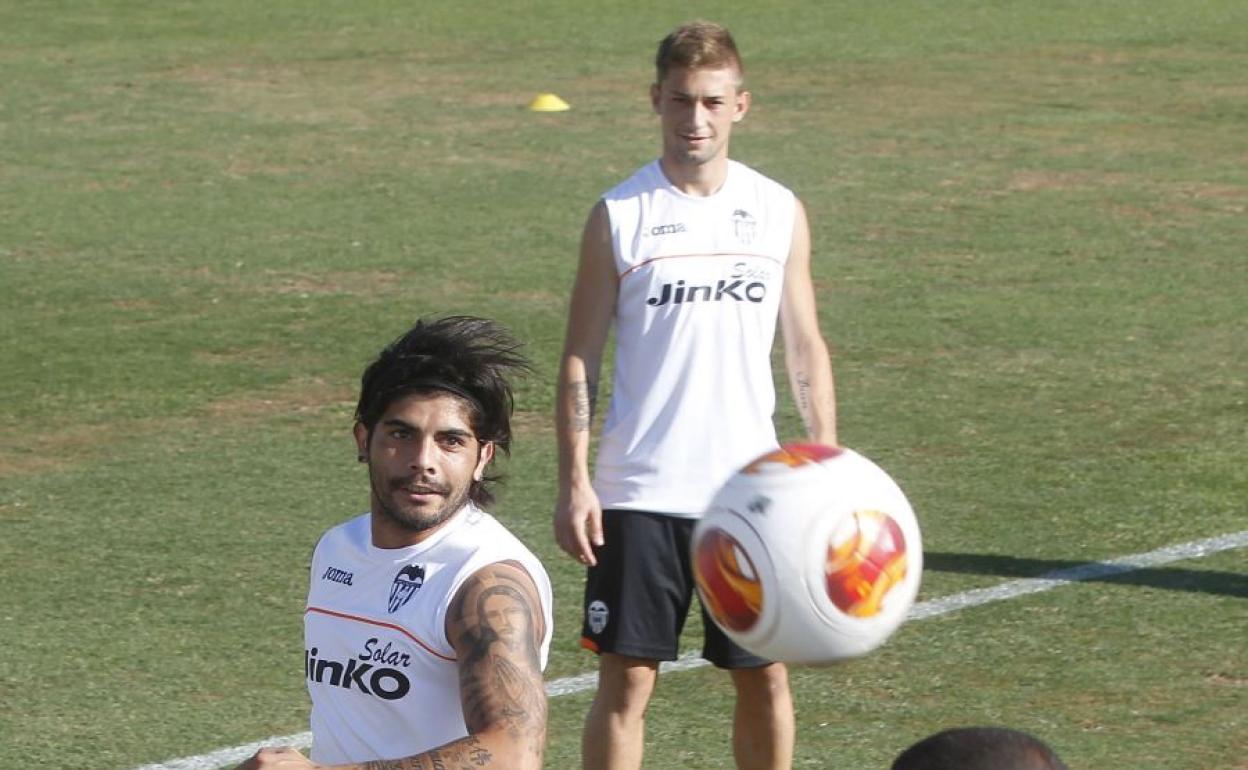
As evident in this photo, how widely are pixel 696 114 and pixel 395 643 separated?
2194 millimetres

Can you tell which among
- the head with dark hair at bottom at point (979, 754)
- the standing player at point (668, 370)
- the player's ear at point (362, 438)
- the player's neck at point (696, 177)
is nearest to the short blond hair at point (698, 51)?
the standing player at point (668, 370)

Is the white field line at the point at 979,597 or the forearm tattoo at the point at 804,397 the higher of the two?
the forearm tattoo at the point at 804,397

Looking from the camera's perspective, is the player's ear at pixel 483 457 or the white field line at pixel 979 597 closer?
the player's ear at pixel 483 457

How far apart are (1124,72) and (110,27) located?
35.8 feet

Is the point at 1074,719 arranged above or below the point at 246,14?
below

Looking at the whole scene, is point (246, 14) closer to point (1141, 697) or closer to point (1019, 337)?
point (1019, 337)

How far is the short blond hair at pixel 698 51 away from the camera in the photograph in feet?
20.4

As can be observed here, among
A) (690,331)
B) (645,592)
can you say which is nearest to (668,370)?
(690,331)

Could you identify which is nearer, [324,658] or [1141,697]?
[324,658]

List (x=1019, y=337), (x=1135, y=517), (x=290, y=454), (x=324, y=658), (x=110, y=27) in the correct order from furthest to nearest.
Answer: (x=110, y=27)
(x=1019, y=337)
(x=290, y=454)
(x=1135, y=517)
(x=324, y=658)

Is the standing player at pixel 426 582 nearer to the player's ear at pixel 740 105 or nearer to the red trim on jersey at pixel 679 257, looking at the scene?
the red trim on jersey at pixel 679 257

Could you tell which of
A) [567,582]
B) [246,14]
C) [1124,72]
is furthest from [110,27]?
[567,582]

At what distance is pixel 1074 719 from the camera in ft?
23.6

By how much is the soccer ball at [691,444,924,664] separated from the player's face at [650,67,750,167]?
1264 mm
